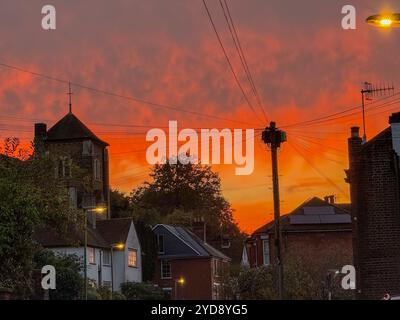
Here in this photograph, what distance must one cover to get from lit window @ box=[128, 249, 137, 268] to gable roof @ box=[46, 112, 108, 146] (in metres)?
32.2

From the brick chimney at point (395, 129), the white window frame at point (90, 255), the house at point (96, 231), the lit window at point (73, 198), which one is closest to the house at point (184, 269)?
the house at point (96, 231)

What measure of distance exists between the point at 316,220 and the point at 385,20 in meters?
58.4

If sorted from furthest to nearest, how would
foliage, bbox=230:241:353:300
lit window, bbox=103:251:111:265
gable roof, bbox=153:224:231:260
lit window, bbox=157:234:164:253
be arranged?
gable roof, bbox=153:224:231:260
lit window, bbox=157:234:164:253
lit window, bbox=103:251:111:265
foliage, bbox=230:241:353:300

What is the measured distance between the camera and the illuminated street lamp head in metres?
17.0

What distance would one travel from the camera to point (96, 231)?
304 ft

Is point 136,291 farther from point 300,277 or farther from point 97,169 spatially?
point 97,169

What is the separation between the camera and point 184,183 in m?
158

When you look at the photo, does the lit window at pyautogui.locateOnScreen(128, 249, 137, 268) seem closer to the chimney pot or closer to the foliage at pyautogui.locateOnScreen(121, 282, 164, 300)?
the foliage at pyautogui.locateOnScreen(121, 282, 164, 300)

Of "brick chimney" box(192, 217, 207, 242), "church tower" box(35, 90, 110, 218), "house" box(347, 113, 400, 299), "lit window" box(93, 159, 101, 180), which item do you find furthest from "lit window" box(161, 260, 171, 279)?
"house" box(347, 113, 400, 299)

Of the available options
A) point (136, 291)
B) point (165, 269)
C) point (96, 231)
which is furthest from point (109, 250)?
point (165, 269)

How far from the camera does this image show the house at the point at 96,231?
270ft
